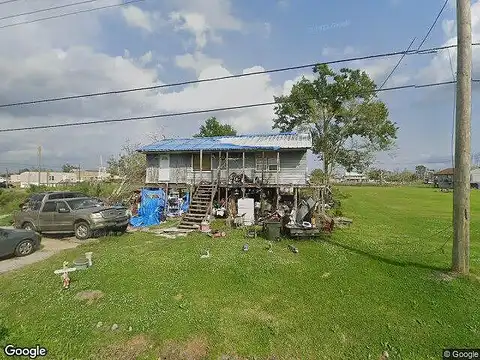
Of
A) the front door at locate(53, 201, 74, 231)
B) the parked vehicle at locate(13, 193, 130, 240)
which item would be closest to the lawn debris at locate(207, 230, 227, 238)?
the parked vehicle at locate(13, 193, 130, 240)

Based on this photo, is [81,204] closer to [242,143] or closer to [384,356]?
[242,143]

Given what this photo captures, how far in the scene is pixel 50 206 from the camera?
14.9m

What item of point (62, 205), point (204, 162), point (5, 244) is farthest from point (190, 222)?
point (5, 244)

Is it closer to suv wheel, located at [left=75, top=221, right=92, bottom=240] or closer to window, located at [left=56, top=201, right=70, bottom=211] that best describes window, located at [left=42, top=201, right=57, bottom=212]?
window, located at [left=56, top=201, right=70, bottom=211]

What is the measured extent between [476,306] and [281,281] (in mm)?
4135

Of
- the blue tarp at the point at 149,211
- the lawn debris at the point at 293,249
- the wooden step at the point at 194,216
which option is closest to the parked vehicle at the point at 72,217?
the blue tarp at the point at 149,211

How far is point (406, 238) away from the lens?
513 inches

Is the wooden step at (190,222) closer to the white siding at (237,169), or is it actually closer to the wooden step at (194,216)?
the wooden step at (194,216)

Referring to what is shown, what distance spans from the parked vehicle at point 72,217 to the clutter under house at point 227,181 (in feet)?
10.8

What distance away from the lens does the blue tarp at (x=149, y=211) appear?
713 inches

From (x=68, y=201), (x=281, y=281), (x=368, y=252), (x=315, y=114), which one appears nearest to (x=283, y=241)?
(x=368, y=252)

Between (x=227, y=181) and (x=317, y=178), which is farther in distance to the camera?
(x=317, y=178)

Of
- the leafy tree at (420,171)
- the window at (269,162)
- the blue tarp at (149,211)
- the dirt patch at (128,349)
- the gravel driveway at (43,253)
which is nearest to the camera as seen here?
the dirt patch at (128,349)

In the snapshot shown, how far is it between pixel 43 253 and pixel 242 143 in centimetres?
1328
